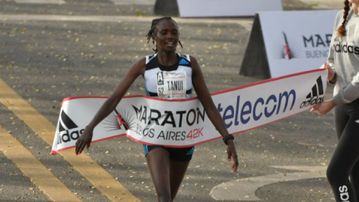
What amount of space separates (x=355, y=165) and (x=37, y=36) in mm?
10211

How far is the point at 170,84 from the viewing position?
24.6 ft

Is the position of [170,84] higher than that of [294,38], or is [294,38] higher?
[170,84]

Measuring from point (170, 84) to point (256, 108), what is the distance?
1.10 m

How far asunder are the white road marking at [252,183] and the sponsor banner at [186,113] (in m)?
1.40

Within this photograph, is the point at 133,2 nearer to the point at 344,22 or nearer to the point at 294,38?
the point at 294,38

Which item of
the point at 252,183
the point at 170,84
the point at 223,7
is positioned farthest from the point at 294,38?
the point at 170,84

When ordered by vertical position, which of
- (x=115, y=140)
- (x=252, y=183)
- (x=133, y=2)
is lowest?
(x=133, y=2)

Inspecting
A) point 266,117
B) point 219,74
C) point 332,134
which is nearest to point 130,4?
point 219,74

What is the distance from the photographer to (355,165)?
787 centimetres

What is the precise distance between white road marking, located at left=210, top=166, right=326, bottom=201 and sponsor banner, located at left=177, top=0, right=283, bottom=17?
906cm

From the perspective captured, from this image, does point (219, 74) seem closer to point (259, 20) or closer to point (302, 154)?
point (259, 20)

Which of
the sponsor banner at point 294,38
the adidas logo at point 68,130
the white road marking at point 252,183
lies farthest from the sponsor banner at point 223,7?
the adidas logo at point 68,130

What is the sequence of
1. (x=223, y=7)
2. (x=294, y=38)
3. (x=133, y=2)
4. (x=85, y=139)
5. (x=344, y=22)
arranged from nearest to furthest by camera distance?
(x=85, y=139) → (x=344, y=22) → (x=294, y=38) → (x=223, y=7) → (x=133, y=2)

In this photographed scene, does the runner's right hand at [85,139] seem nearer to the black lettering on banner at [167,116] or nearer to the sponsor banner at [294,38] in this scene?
the black lettering on banner at [167,116]
